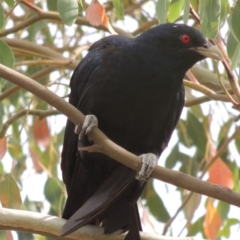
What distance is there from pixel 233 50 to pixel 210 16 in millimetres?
209

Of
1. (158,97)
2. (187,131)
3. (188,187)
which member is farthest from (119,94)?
(187,131)

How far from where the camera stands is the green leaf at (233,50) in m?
3.00

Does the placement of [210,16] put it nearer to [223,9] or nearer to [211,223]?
[223,9]

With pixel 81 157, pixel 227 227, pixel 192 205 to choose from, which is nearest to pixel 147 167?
pixel 81 157

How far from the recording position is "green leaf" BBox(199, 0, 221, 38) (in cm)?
288

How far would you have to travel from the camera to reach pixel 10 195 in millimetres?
3410

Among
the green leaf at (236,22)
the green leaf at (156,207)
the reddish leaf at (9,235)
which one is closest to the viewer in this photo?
the green leaf at (236,22)

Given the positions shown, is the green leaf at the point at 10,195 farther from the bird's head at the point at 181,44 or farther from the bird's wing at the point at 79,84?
the bird's head at the point at 181,44

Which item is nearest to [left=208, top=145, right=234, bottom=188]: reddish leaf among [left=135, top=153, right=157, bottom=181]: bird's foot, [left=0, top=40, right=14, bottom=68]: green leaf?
[left=135, top=153, right=157, bottom=181]: bird's foot

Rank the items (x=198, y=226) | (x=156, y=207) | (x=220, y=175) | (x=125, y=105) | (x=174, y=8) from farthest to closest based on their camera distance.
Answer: (x=198, y=226) → (x=156, y=207) → (x=220, y=175) → (x=125, y=105) → (x=174, y=8)

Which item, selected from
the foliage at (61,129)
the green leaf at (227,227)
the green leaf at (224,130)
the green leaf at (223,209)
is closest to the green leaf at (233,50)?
the foliage at (61,129)

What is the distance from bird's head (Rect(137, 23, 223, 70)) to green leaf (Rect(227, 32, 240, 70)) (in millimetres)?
279

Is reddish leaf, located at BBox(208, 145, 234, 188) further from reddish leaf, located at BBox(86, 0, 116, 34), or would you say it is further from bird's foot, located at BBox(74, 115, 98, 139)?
reddish leaf, located at BBox(86, 0, 116, 34)

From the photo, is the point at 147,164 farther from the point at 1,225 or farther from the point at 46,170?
the point at 46,170
